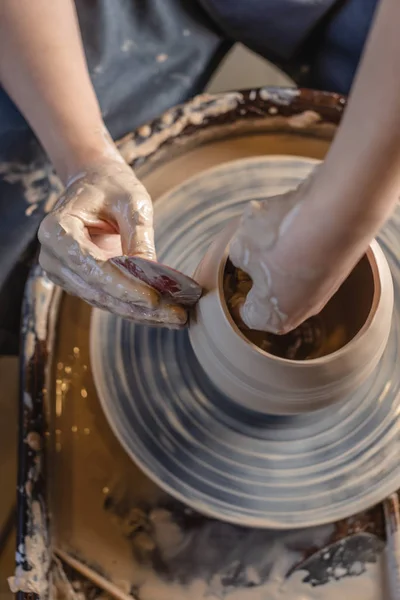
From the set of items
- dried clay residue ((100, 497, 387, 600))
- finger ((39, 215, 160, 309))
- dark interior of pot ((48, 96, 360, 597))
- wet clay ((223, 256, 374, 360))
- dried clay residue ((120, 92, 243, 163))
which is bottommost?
dried clay residue ((100, 497, 387, 600))

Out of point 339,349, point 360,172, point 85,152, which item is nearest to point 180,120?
point 85,152

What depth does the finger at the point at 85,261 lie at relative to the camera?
658 millimetres

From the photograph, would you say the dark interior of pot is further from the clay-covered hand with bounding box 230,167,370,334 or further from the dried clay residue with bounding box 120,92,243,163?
the clay-covered hand with bounding box 230,167,370,334

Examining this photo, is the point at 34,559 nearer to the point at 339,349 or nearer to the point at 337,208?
the point at 339,349

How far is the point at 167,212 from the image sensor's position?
864mm

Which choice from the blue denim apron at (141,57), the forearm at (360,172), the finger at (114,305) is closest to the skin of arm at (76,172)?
the finger at (114,305)

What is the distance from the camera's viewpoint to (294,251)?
452mm

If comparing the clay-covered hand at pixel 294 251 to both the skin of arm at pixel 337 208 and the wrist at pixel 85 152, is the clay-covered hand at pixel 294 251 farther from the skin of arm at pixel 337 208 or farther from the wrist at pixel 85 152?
the wrist at pixel 85 152

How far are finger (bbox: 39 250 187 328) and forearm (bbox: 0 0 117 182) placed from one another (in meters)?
0.18

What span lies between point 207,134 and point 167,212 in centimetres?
16

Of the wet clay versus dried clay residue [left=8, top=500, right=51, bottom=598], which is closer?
the wet clay

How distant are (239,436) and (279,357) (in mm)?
181

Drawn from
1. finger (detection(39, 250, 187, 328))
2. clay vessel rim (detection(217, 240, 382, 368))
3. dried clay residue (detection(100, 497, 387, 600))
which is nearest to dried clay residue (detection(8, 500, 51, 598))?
dried clay residue (detection(100, 497, 387, 600))

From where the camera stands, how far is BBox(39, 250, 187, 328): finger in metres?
0.66
